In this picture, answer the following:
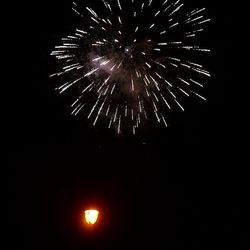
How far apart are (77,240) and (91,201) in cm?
179

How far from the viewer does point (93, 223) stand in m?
11.0

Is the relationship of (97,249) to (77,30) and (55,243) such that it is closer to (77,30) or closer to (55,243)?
(77,30)

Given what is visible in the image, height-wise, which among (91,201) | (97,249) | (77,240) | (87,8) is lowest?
(97,249)

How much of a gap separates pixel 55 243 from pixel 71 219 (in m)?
1.20

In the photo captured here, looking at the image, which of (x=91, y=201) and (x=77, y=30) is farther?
(x=91, y=201)

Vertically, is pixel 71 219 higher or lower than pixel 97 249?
higher

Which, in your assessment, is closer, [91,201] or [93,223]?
[93,223]

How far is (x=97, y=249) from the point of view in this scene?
10820 mm

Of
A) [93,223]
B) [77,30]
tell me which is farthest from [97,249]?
[77,30]

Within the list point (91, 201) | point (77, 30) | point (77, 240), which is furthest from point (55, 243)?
point (77, 30)

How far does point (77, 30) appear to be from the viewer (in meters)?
10.8

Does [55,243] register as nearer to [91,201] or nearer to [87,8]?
[91,201]

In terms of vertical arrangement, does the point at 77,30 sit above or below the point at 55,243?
above

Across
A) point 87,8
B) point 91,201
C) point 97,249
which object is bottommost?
point 97,249
